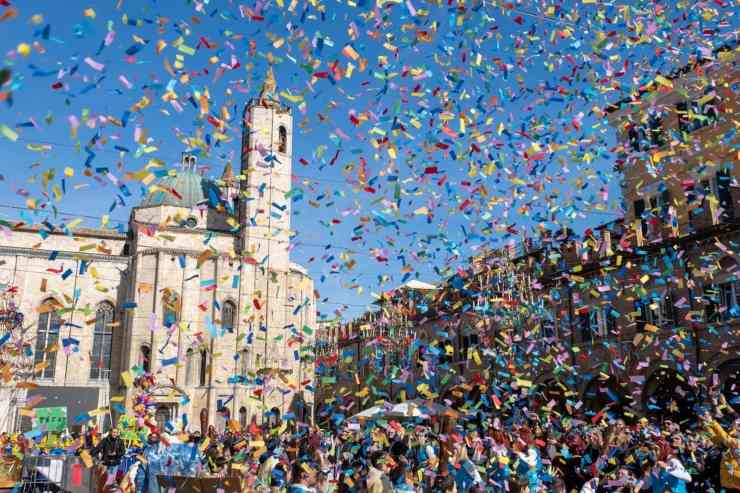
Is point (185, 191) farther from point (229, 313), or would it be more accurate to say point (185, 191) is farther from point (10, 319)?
point (10, 319)

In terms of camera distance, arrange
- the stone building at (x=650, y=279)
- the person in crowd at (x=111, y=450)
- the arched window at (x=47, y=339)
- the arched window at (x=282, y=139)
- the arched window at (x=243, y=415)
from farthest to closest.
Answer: the arched window at (x=282, y=139) < the arched window at (x=243, y=415) < the arched window at (x=47, y=339) < the stone building at (x=650, y=279) < the person in crowd at (x=111, y=450)

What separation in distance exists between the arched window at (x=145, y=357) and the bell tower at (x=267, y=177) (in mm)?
8763

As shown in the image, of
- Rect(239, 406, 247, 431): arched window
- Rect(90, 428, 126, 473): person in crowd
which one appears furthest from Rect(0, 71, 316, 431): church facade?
Rect(90, 428, 126, 473): person in crowd

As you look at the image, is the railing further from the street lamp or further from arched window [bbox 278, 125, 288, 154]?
arched window [bbox 278, 125, 288, 154]

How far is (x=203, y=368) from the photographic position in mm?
40844

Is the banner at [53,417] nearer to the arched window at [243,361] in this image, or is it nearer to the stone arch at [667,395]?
the arched window at [243,361]

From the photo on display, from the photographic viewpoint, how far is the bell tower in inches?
1714

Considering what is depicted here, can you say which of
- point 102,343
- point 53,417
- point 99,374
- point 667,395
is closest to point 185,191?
point 102,343

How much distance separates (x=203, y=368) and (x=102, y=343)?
687 centimetres

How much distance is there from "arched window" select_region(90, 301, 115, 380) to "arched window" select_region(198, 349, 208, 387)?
5864mm

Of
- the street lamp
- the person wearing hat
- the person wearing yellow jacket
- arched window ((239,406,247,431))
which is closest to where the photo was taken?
the person wearing hat

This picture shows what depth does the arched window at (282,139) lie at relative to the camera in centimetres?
4584

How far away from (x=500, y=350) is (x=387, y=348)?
1026 centimetres

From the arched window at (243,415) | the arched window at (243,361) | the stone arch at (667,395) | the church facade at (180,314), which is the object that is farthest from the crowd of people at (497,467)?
the arched window at (243,361)
